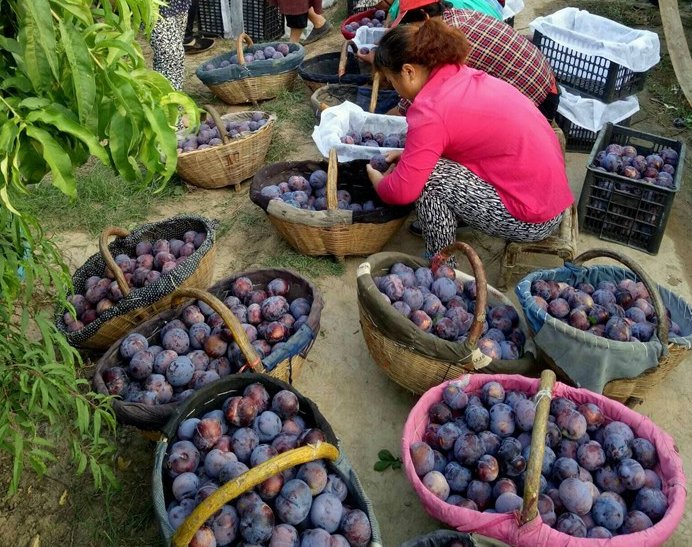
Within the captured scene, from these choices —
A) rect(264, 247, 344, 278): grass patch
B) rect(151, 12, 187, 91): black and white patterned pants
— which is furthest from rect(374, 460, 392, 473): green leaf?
rect(151, 12, 187, 91): black and white patterned pants

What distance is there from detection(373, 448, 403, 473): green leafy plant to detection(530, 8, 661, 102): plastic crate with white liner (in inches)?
Answer: 121

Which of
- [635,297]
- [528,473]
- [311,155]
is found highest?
[528,473]

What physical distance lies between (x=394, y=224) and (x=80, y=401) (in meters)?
2.03

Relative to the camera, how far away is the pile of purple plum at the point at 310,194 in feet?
10.9

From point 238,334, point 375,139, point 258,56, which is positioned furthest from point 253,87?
point 238,334

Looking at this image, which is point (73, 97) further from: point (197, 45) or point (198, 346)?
point (197, 45)


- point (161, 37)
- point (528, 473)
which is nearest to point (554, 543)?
point (528, 473)

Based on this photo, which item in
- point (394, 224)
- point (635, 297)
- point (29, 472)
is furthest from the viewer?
point (394, 224)

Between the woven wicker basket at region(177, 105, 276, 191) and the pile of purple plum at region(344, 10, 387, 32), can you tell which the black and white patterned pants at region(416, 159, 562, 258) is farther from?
the pile of purple plum at region(344, 10, 387, 32)

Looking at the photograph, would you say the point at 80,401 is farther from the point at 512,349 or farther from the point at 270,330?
the point at 512,349

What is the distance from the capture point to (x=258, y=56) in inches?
205

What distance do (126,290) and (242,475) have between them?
128 cm

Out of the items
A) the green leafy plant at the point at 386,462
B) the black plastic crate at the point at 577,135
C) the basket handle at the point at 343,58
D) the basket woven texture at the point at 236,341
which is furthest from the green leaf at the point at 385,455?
the basket handle at the point at 343,58

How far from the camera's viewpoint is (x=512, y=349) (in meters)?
2.44
